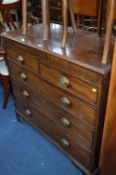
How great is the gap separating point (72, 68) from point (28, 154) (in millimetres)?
926

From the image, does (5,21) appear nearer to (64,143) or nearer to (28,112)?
(28,112)

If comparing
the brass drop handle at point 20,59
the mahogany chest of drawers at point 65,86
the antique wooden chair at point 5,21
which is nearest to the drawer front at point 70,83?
the mahogany chest of drawers at point 65,86

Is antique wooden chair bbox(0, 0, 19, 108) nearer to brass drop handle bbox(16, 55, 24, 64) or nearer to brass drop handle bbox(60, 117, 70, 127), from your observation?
brass drop handle bbox(16, 55, 24, 64)

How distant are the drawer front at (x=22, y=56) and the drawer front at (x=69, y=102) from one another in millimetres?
136

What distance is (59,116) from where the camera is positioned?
1.32 metres

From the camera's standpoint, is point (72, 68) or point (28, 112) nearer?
point (72, 68)

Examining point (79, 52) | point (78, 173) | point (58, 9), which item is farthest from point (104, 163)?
point (58, 9)

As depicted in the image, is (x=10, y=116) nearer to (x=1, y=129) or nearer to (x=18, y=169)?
(x=1, y=129)

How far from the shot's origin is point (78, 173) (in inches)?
56.7

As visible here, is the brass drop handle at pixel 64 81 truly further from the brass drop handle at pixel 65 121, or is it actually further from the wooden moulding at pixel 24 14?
the wooden moulding at pixel 24 14

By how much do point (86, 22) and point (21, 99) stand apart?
1078mm

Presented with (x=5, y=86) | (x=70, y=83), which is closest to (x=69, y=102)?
(x=70, y=83)

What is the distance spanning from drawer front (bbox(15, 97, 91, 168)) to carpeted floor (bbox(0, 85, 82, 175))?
0.15m

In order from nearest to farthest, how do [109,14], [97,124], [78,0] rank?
[109,14] < [97,124] < [78,0]
